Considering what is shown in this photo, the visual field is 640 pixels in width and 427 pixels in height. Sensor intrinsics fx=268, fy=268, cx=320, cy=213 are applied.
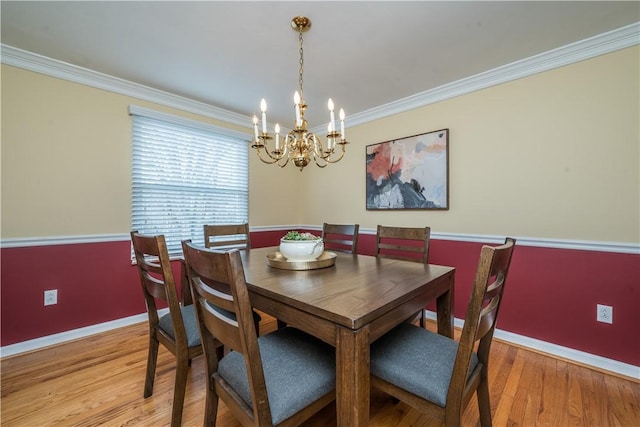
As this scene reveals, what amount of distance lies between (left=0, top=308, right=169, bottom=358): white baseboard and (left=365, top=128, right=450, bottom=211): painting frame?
2.63 meters

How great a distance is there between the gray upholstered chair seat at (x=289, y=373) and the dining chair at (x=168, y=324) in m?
0.30

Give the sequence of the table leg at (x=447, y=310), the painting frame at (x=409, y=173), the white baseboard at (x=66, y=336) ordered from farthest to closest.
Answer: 1. the painting frame at (x=409, y=173)
2. the white baseboard at (x=66, y=336)
3. the table leg at (x=447, y=310)

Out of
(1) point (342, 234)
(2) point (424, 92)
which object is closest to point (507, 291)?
(1) point (342, 234)

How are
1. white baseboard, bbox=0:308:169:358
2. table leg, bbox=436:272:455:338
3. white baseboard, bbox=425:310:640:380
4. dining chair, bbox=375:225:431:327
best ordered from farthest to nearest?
white baseboard, bbox=0:308:169:358
dining chair, bbox=375:225:431:327
white baseboard, bbox=425:310:640:380
table leg, bbox=436:272:455:338

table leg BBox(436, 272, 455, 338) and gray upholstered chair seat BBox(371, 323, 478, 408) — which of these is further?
table leg BBox(436, 272, 455, 338)

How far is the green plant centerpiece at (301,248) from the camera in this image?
1543 millimetres

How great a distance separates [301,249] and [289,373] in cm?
68

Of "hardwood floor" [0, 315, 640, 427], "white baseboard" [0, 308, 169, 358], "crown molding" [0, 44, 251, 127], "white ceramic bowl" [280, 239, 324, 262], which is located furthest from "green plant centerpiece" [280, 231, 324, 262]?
"crown molding" [0, 44, 251, 127]

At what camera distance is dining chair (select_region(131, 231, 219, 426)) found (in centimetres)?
122

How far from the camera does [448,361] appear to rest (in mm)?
1063

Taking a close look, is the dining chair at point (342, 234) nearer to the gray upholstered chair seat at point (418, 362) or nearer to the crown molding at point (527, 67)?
the gray upholstered chair seat at point (418, 362)

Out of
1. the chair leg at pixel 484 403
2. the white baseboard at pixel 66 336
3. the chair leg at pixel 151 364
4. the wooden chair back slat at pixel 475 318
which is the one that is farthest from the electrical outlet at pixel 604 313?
the white baseboard at pixel 66 336

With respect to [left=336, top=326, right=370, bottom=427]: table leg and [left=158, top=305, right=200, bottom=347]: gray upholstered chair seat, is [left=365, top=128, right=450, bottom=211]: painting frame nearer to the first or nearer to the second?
[left=336, top=326, right=370, bottom=427]: table leg

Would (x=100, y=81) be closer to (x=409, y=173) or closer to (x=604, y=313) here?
(x=409, y=173)
